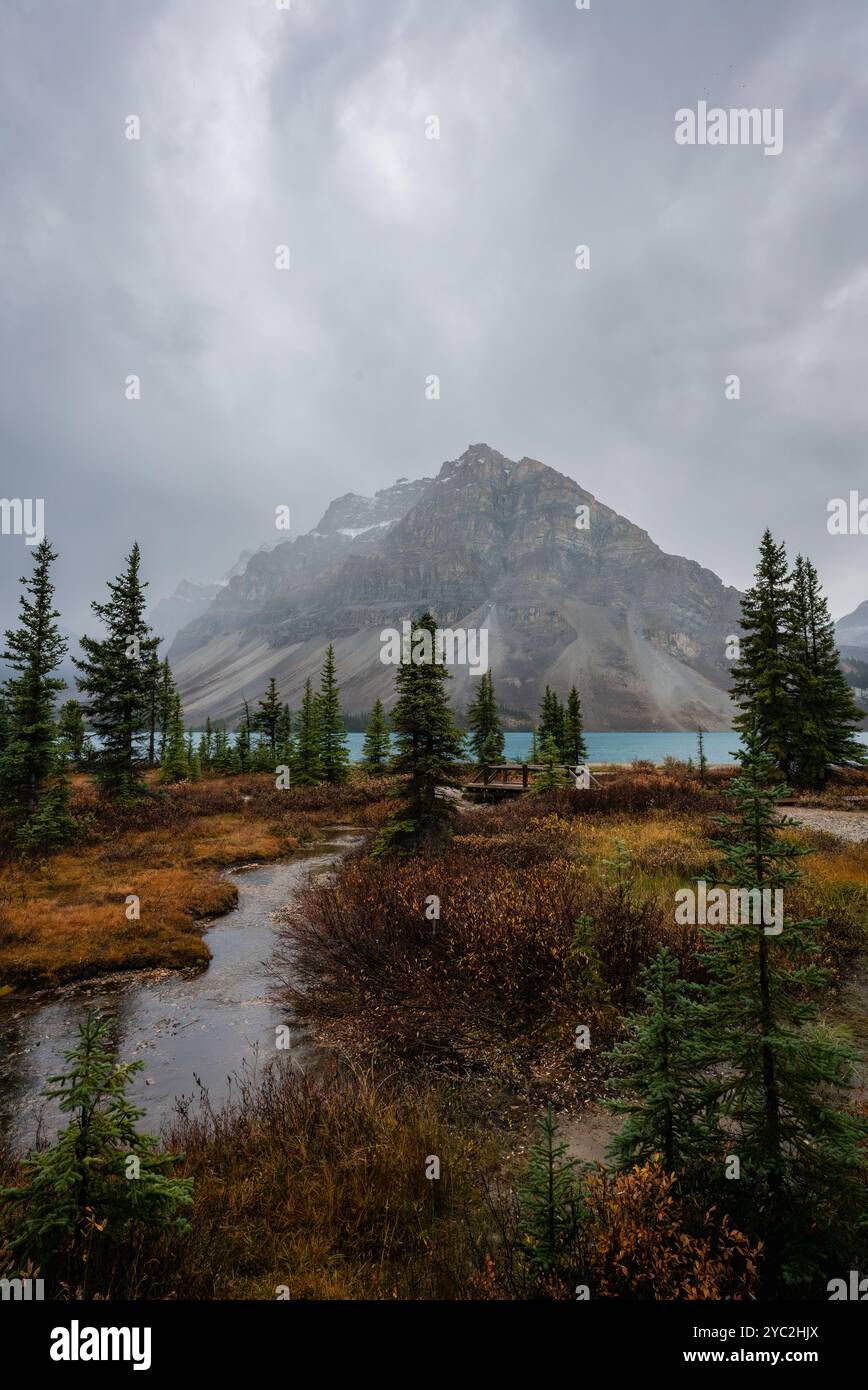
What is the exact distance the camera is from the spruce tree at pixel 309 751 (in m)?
37.3

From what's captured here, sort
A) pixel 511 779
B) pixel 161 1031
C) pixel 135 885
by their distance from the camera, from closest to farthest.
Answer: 1. pixel 161 1031
2. pixel 135 885
3. pixel 511 779

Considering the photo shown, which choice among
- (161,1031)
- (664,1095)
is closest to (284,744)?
(161,1031)

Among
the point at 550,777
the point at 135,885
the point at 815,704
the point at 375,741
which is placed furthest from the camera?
the point at 375,741

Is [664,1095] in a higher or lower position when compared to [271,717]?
lower

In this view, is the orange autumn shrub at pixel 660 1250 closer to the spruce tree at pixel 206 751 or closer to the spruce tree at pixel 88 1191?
the spruce tree at pixel 88 1191

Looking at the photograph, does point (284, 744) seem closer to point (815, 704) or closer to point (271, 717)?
point (271, 717)

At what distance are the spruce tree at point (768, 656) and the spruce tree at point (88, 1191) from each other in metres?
28.6

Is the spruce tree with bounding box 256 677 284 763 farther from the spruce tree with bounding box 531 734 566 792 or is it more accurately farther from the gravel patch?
the gravel patch

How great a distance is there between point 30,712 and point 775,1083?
23469mm

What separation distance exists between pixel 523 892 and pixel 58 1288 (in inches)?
297

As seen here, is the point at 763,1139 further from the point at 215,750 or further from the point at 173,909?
the point at 215,750

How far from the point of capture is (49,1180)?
9.89ft

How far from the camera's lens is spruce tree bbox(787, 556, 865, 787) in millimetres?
26625

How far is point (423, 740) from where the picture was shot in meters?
15.1
